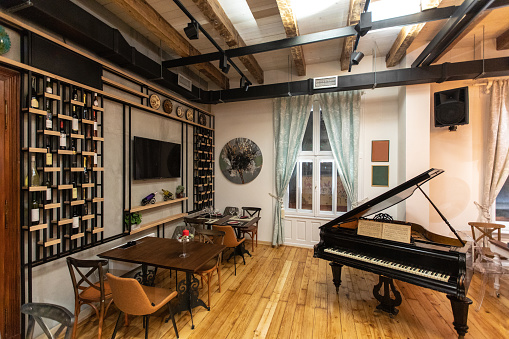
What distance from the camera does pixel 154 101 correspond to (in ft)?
11.8

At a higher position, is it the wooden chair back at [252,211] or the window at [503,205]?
the window at [503,205]

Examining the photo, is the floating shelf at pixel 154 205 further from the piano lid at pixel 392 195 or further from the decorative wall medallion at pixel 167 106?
the piano lid at pixel 392 195

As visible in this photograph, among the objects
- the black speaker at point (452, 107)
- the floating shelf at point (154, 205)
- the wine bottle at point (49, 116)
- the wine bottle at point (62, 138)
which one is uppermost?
the black speaker at point (452, 107)

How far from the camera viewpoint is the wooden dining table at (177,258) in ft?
7.51

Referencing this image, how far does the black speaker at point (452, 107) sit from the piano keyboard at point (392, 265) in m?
2.72

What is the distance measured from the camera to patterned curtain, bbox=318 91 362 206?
4.39 meters

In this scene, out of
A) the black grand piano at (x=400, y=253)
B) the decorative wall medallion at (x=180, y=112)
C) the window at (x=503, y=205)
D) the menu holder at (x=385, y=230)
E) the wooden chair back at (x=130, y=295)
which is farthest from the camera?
the decorative wall medallion at (x=180, y=112)

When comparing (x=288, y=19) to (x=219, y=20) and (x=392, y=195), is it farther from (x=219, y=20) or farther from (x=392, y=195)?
(x=392, y=195)

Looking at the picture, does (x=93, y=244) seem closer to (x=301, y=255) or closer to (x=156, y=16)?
(x=156, y=16)

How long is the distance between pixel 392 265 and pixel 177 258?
7.51 feet

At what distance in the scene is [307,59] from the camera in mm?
4508

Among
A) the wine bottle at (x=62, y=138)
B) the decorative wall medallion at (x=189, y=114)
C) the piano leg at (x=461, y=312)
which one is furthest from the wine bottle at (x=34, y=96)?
the piano leg at (x=461, y=312)

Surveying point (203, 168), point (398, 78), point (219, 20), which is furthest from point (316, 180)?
point (219, 20)

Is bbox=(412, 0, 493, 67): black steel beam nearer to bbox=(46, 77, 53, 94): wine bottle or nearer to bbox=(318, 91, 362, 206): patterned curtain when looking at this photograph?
bbox=(318, 91, 362, 206): patterned curtain
